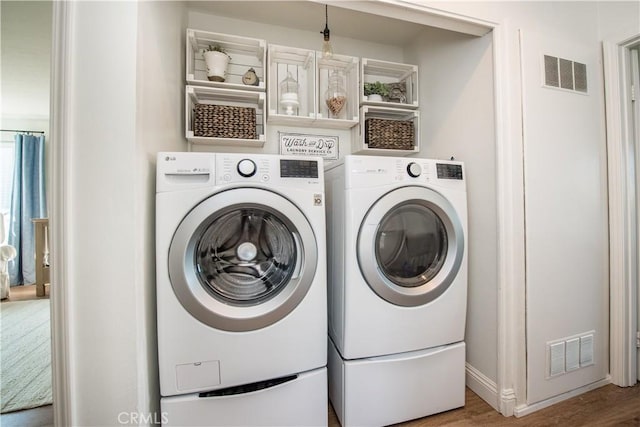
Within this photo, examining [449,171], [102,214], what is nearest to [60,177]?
[102,214]

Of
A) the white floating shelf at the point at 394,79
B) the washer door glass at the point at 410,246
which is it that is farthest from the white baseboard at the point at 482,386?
the white floating shelf at the point at 394,79

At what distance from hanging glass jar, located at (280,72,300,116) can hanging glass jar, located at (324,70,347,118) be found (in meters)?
0.22

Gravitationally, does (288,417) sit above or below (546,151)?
below

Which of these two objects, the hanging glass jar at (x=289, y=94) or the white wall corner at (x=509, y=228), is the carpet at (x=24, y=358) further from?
the white wall corner at (x=509, y=228)

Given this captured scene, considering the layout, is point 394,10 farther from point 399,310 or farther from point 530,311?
point 530,311

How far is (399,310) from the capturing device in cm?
122

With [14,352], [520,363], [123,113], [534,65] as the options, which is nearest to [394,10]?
[534,65]

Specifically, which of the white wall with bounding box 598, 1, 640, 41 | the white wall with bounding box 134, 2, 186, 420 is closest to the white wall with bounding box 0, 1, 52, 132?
the white wall with bounding box 134, 2, 186, 420

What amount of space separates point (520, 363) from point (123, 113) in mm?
1988

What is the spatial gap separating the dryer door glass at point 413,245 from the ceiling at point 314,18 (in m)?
1.37

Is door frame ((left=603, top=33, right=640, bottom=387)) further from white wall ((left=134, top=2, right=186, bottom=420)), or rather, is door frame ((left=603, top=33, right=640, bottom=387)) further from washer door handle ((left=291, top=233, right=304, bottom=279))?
white wall ((left=134, top=2, right=186, bottom=420))

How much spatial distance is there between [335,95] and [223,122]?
0.77 meters

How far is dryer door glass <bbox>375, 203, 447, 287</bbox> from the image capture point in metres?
1.27

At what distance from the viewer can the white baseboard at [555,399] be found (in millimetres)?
1302
